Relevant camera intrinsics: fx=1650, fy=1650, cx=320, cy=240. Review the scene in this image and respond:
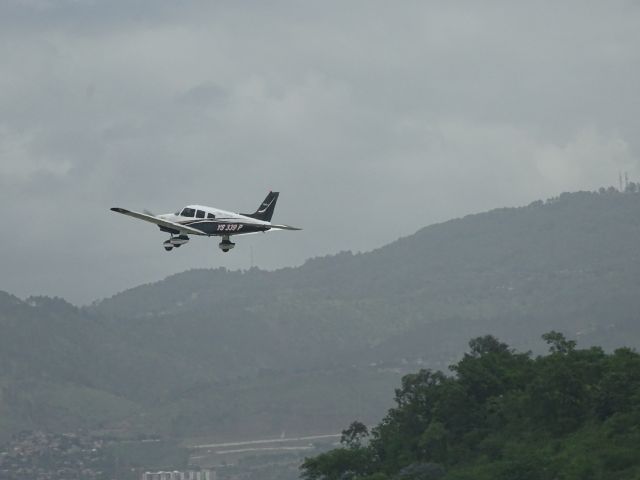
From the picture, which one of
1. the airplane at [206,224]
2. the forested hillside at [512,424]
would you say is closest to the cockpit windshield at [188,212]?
the airplane at [206,224]

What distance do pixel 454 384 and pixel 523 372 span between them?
8085 mm

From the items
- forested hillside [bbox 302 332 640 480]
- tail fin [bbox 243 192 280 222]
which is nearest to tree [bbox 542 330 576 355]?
forested hillside [bbox 302 332 640 480]

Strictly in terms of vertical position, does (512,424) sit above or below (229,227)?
below

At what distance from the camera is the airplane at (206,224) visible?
389 ft

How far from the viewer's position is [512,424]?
163 meters

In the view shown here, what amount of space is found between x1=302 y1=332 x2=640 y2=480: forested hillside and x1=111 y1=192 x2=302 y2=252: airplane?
34.6 m

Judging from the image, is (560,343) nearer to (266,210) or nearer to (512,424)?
(512,424)

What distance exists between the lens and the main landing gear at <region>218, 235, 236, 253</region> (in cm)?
11746

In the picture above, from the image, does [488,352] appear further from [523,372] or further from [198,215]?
[198,215]

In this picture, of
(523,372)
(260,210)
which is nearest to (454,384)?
(523,372)

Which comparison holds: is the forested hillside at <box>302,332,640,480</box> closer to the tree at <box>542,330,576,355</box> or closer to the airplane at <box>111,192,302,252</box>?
the tree at <box>542,330,576,355</box>

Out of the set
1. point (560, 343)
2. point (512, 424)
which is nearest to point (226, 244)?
point (512, 424)

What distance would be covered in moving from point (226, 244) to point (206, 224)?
2.59 metres

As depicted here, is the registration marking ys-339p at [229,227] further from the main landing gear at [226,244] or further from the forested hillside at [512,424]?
the forested hillside at [512,424]
